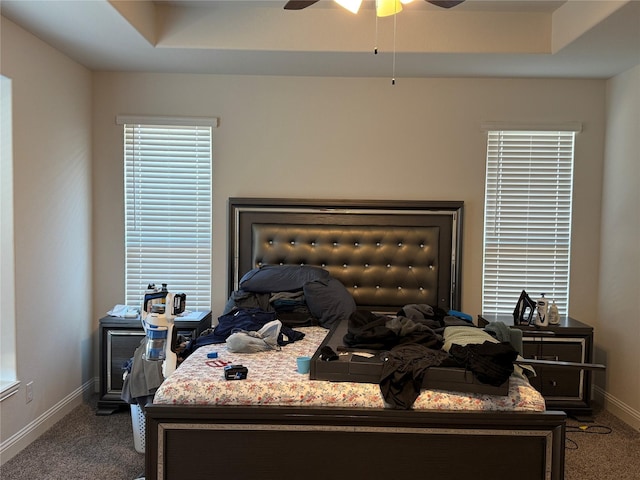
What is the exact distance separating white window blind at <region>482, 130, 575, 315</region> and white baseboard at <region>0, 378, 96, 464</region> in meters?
3.24

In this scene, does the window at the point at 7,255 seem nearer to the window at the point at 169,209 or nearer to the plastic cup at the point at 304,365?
the window at the point at 169,209

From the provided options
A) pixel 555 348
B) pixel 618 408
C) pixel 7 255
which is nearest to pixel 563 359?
pixel 555 348

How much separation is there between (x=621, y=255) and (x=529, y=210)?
73 centimetres

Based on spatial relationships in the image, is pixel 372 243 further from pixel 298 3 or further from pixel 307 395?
pixel 298 3

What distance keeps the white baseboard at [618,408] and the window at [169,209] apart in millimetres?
3135

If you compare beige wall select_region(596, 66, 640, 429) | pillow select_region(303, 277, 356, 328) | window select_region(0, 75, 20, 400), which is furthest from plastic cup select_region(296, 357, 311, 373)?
beige wall select_region(596, 66, 640, 429)

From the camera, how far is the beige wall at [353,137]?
414 centimetres

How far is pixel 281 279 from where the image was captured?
3791 mm

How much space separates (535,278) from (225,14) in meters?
3.06

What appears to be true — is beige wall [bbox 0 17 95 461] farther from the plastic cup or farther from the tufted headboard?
the plastic cup

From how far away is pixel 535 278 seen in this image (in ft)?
13.8

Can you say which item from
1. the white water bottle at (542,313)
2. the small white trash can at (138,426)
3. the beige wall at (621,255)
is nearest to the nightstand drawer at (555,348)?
the white water bottle at (542,313)

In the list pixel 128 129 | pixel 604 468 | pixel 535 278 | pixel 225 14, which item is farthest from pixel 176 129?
pixel 604 468

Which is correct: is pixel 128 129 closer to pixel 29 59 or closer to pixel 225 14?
pixel 29 59
